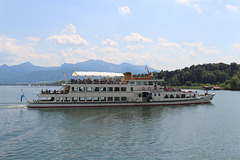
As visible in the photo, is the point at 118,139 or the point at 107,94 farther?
the point at 107,94

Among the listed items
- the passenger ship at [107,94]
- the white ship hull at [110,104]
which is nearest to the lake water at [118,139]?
the white ship hull at [110,104]

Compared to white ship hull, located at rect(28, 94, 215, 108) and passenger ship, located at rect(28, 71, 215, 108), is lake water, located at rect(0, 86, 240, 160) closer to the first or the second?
white ship hull, located at rect(28, 94, 215, 108)

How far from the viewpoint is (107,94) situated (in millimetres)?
49312

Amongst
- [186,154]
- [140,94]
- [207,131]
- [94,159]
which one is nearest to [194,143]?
[186,154]

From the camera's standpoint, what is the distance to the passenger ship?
47156 mm

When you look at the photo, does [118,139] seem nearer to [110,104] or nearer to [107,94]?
[110,104]

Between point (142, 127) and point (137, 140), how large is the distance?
600 cm

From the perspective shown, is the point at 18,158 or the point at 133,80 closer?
the point at 18,158

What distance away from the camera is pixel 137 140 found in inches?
905

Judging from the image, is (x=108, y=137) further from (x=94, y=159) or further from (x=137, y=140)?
(x=94, y=159)

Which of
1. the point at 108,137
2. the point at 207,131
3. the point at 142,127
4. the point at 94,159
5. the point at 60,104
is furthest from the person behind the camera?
the point at 60,104

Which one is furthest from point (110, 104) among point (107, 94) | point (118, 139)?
point (118, 139)

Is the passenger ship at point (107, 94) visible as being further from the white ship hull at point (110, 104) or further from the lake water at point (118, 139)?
the lake water at point (118, 139)

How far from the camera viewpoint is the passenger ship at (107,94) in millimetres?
47156
